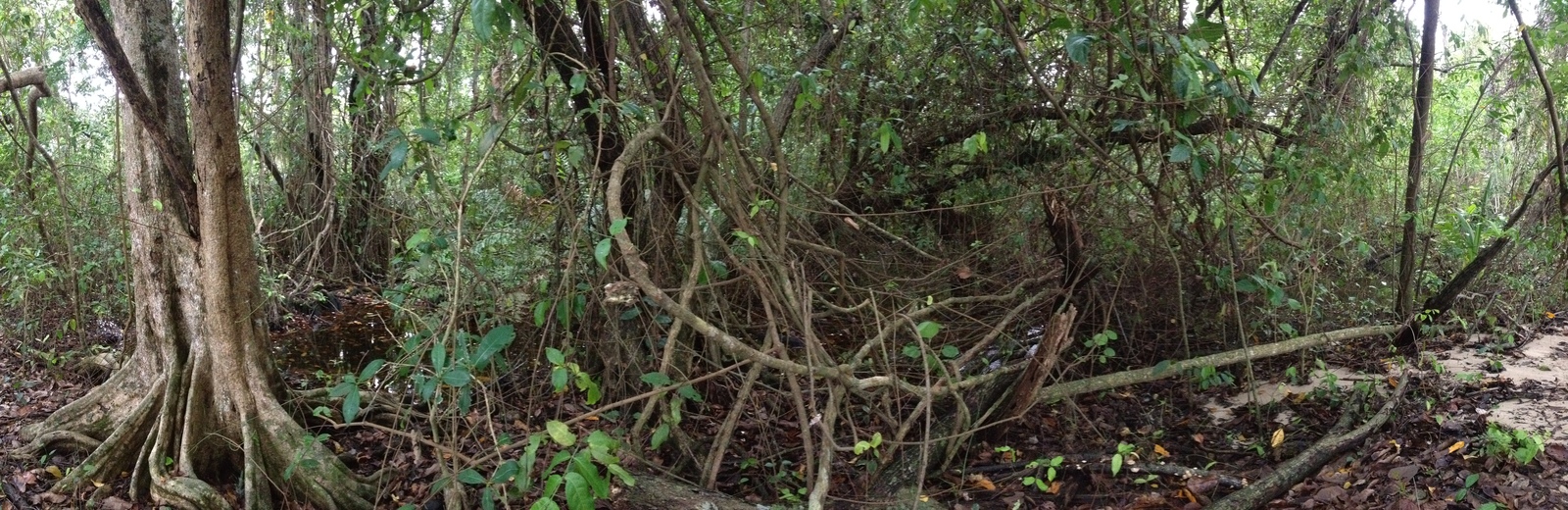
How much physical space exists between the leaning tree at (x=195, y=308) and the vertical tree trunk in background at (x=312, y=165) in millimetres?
2908

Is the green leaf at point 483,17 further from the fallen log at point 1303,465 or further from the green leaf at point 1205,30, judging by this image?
the fallen log at point 1303,465

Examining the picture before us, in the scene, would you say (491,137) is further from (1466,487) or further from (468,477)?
(1466,487)

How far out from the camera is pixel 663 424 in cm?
351

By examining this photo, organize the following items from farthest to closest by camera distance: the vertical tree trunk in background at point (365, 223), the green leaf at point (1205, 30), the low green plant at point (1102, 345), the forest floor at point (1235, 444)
Answer: the vertical tree trunk in background at point (365, 223) < the low green plant at point (1102, 345) < the forest floor at point (1235, 444) < the green leaf at point (1205, 30)

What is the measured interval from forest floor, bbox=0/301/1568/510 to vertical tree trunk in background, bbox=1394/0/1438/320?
410 mm

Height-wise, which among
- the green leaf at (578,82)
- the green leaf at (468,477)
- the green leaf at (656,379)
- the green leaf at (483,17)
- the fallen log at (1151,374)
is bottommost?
the fallen log at (1151,374)

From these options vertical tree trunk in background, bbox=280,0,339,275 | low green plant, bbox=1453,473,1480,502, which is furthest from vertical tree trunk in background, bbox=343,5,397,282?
low green plant, bbox=1453,473,1480,502

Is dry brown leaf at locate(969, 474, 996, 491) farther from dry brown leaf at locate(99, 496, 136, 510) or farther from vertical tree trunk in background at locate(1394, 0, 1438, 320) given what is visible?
dry brown leaf at locate(99, 496, 136, 510)

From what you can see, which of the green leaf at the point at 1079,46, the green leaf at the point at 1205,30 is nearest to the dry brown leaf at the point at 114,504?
the green leaf at the point at 1079,46

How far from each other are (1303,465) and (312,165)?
7.76 meters

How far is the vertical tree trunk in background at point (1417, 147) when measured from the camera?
463cm

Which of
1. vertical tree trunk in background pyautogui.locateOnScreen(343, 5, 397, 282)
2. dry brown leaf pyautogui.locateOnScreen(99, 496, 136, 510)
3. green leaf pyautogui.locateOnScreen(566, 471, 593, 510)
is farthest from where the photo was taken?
vertical tree trunk in background pyautogui.locateOnScreen(343, 5, 397, 282)

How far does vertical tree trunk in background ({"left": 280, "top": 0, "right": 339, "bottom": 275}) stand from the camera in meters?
7.45

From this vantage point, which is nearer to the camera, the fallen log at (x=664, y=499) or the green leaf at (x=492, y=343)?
the green leaf at (x=492, y=343)
